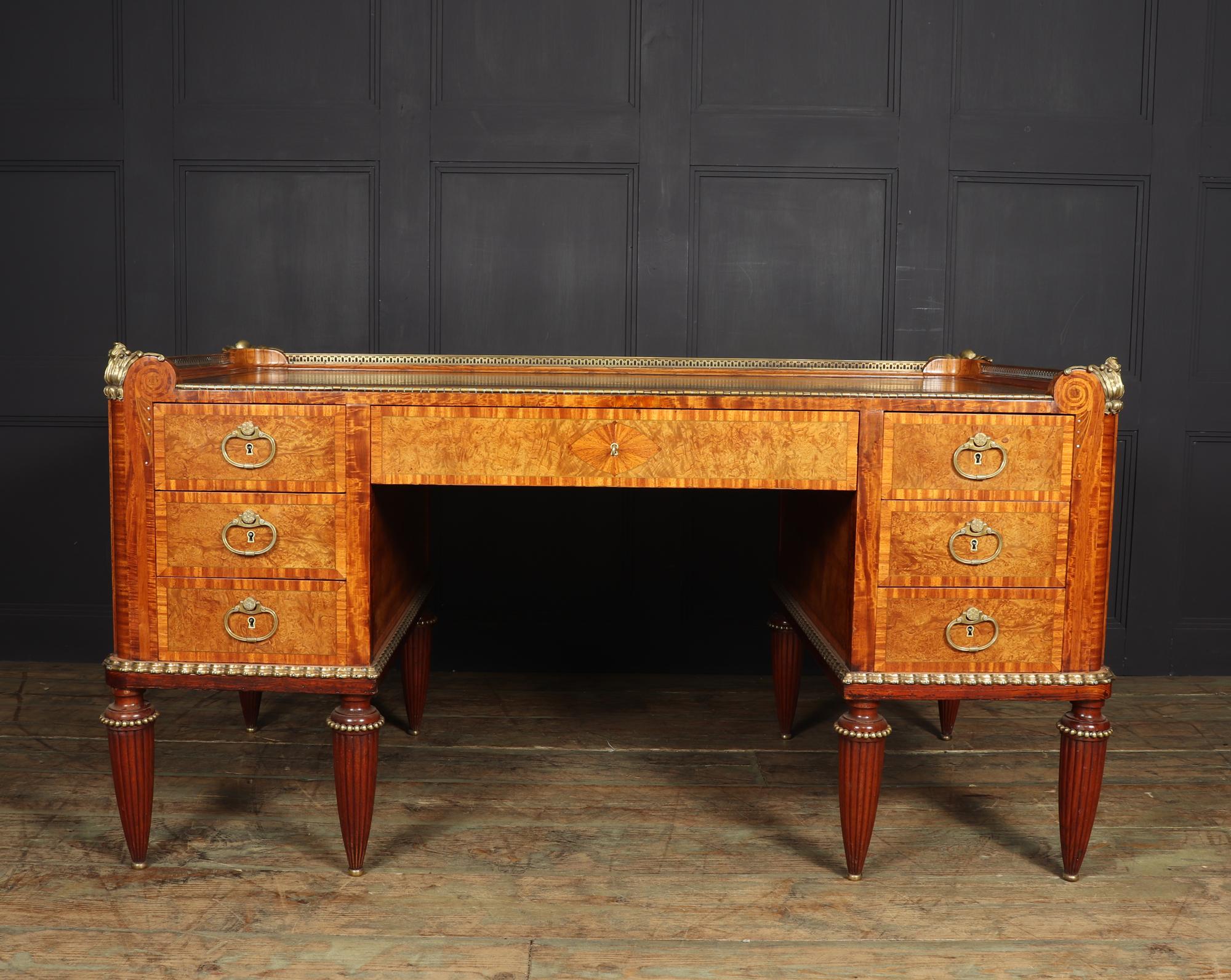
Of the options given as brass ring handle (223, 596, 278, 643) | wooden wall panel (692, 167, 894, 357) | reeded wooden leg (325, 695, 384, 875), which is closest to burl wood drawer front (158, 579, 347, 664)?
brass ring handle (223, 596, 278, 643)

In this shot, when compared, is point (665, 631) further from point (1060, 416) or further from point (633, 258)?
point (1060, 416)

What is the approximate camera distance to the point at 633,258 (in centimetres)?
358

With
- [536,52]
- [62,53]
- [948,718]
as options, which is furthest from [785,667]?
[62,53]

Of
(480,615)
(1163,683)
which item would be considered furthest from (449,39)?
(1163,683)

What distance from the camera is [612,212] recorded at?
141 inches

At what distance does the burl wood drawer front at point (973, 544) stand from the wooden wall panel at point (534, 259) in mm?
1654

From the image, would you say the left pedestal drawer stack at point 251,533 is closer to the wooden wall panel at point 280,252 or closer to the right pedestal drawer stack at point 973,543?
the right pedestal drawer stack at point 973,543

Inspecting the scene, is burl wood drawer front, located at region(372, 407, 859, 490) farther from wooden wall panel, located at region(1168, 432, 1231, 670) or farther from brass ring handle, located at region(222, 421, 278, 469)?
wooden wall panel, located at region(1168, 432, 1231, 670)

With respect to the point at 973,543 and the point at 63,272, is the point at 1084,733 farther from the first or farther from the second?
the point at 63,272

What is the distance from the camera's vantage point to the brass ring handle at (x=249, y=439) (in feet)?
6.88

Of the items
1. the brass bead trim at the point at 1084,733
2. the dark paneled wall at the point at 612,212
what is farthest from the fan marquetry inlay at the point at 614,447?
the dark paneled wall at the point at 612,212

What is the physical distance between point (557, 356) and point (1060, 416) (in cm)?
132

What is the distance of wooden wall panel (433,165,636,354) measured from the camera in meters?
3.56

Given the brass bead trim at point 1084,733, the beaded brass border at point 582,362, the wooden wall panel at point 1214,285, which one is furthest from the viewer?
the wooden wall panel at point 1214,285
